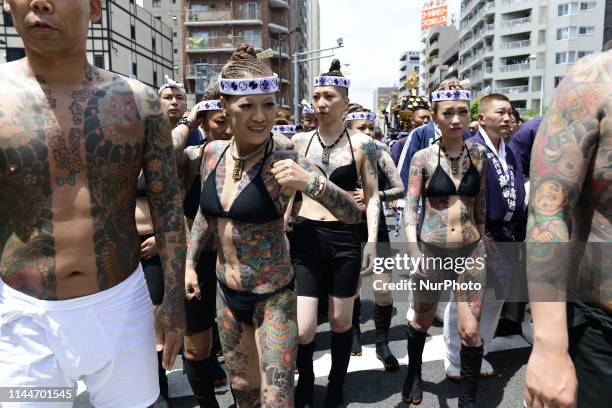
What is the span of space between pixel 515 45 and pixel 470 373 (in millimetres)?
75204

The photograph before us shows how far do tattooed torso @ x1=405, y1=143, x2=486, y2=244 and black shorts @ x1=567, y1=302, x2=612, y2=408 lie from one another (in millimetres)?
1924

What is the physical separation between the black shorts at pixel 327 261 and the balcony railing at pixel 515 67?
72.6 meters

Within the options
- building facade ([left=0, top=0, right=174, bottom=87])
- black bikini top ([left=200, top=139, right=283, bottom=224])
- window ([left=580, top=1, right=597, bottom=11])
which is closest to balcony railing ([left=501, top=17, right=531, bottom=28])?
window ([left=580, top=1, right=597, bottom=11])

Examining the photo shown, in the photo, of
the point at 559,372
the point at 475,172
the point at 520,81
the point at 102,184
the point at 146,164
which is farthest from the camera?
the point at 520,81

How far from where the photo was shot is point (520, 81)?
227 ft

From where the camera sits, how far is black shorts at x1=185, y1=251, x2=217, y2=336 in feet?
11.1

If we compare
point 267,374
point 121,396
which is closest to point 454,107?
point 267,374

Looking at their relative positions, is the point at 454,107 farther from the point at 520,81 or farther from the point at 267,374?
the point at 520,81

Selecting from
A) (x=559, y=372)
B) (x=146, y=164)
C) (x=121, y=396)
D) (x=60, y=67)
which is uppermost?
(x=60, y=67)

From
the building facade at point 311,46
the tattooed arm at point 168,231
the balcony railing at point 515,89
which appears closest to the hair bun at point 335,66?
the tattooed arm at point 168,231

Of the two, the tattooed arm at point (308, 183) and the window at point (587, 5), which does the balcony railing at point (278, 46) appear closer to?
the window at point (587, 5)

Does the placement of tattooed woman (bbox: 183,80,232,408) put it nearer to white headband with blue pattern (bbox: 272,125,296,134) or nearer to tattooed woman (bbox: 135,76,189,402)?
tattooed woman (bbox: 135,76,189,402)

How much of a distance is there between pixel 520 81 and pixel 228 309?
7608cm

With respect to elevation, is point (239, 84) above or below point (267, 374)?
above
